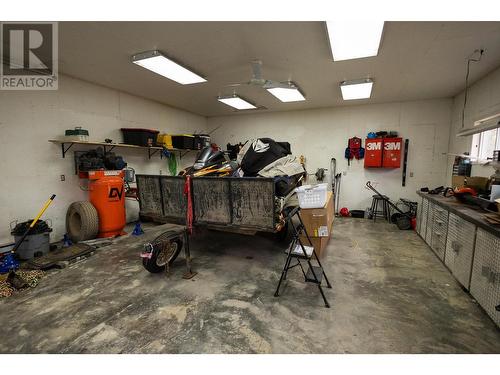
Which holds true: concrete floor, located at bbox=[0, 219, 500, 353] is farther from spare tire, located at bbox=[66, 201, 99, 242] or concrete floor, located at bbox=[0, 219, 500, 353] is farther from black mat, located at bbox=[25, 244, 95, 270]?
spare tire, located at bbox=[66, 201, 99, 242]

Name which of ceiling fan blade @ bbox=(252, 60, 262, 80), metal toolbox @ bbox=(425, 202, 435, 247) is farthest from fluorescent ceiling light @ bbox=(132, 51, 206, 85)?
metal toolbox @ bbox=(425, 202, 435, 247)

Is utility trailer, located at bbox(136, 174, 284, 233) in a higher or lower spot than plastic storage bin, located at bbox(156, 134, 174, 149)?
lower

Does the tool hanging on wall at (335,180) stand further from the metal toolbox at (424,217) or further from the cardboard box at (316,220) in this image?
the cardboard box at (316,220)

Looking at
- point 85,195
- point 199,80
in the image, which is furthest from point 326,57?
point 85,195

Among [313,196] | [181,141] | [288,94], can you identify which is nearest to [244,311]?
[313,196]

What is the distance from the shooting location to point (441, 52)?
2990mm

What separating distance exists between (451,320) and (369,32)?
2.82 metres

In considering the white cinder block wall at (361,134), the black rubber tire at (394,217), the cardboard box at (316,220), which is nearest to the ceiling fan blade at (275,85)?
the cardboard box at (316,220)

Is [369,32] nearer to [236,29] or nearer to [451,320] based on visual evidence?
[236,29]

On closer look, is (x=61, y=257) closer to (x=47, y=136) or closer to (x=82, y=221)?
(x=82, y=221)

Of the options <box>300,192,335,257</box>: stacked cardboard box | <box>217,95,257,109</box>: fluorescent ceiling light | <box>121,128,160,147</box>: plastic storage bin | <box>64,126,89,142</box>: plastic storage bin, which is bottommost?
<box>300,192,335,257</box>: stacked cardboard box

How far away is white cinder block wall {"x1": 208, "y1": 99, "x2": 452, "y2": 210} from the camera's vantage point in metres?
5.34

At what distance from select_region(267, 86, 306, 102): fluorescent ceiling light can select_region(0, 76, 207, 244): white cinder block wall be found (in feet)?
10.5

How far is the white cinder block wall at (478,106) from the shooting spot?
11.2ft
